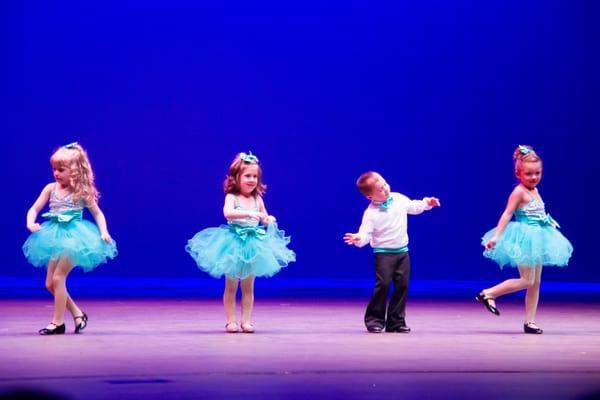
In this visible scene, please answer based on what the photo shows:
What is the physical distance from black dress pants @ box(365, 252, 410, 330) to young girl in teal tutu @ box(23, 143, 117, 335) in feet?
5.56

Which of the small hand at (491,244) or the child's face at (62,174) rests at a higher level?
the child's face at (62,174)

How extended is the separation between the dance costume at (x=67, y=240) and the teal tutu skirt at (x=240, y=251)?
1.95ft

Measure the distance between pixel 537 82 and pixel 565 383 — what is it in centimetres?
825

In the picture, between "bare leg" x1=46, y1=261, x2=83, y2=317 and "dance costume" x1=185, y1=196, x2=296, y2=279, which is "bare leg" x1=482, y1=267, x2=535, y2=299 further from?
"bare leg" x1=46, y1=261, x2=83, y2=317

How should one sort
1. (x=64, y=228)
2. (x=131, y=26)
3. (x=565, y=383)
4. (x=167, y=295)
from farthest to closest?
(x=131, y=26), (x=167, y=295), (x=64, y=228), (x=565, y=383)

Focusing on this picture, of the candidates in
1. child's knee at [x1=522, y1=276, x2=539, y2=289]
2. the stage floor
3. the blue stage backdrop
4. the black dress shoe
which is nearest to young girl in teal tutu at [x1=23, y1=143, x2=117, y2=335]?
the stage floor

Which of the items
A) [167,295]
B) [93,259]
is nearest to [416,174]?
[167,295]

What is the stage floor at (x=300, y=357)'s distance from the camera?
14.2 feet

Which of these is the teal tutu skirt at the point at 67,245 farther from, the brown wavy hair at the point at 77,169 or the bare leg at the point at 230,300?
the bare leg at the point at 230,300

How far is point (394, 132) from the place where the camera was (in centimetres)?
1226

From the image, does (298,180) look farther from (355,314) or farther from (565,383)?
(565,383)

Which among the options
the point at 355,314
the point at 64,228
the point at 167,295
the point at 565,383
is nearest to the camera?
the point at 565,383

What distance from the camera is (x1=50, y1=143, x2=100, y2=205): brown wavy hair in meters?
6.93

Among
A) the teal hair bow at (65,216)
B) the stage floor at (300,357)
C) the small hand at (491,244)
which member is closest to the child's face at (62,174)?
the teal hair bow at (65,216)
